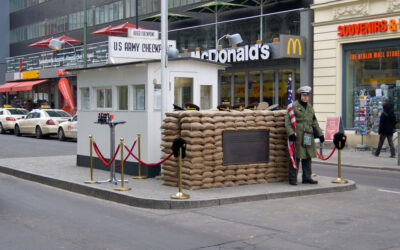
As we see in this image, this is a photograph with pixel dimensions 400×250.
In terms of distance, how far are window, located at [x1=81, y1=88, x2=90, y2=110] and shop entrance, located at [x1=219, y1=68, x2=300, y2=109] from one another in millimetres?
12475

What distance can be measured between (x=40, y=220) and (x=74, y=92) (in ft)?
121

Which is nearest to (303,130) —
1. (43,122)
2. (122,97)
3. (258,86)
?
(122,97)

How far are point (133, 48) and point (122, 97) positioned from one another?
3.88 feet

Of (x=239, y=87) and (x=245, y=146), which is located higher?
(x=239, y=87)

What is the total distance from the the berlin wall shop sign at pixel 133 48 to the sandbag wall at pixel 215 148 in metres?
2.47

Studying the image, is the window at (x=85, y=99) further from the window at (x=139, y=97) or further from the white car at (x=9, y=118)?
the white car at (x=9, y=118)

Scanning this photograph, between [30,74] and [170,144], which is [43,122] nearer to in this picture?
[170,144]

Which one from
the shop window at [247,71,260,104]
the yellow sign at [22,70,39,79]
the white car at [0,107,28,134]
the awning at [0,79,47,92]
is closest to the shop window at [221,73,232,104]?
the shop window at [247,71,260,104]

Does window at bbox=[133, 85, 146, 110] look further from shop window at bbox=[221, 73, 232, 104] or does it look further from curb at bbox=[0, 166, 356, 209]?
shop window at bbox=[221, 73, 232, 104]

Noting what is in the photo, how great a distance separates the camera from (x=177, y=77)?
12000 mm

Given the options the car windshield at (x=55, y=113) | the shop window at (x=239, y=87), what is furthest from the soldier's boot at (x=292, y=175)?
the car windshield at (x=55, y=113)

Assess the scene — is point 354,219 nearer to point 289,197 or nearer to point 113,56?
point 289,197

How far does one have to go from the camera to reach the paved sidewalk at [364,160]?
1543 centimetres

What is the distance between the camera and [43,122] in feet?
86.8
